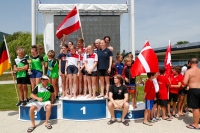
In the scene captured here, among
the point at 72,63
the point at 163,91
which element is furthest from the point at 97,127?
the point at 163,91

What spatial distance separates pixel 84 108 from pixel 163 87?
2.16 meters

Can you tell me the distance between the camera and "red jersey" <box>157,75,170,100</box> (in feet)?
16.4

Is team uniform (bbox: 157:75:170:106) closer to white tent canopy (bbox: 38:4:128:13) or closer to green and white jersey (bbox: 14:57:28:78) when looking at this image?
green and white jersey (bbox: 14:57:28:78)

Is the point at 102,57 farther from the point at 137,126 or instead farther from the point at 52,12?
the point at 52,12

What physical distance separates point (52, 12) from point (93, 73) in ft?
14.9

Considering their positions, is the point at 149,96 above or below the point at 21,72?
below

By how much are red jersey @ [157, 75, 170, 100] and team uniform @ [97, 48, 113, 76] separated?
1451mm

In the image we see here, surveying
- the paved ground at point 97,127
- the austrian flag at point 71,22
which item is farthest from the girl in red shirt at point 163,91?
the austrian flag at point 71,22

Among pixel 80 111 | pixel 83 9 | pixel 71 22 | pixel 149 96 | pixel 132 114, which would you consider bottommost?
pixel 132 114

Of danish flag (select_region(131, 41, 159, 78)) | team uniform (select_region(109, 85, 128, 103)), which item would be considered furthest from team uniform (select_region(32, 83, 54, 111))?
danish flag (select_region(131, 41, 159, 78))

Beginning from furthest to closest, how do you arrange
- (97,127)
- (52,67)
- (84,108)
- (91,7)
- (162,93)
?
(91,7)
(52,67)
(162,93)
(84,108)
(97,127)

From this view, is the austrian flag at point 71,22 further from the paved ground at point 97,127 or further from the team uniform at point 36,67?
the paved ground at point 97,127

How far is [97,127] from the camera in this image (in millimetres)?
4457

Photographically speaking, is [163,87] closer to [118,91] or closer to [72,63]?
[118,91]
